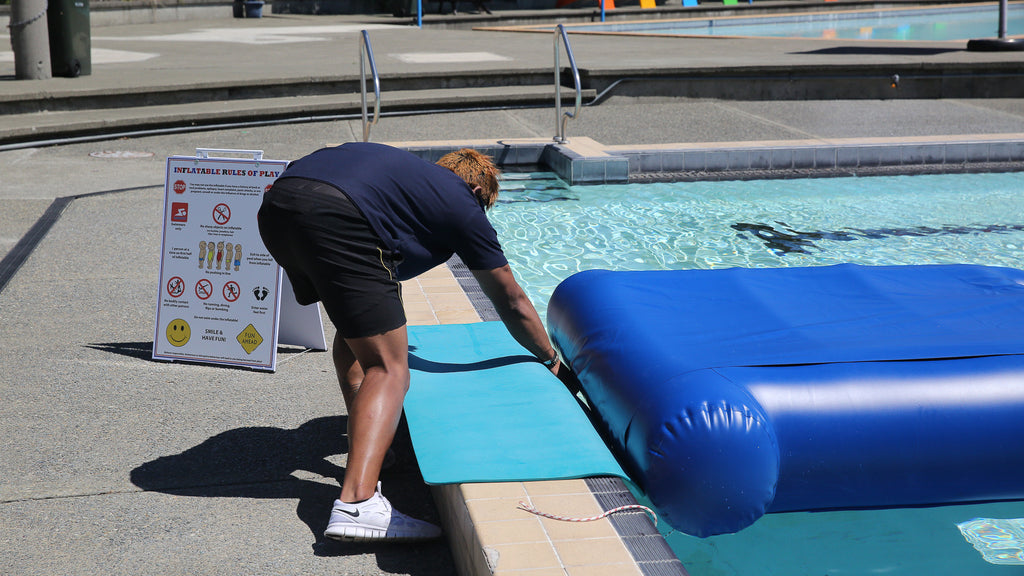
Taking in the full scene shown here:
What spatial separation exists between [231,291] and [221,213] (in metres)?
0.38

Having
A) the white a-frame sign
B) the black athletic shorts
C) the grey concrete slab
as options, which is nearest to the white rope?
the grey concrete slab

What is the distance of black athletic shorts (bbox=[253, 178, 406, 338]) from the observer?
2.98m

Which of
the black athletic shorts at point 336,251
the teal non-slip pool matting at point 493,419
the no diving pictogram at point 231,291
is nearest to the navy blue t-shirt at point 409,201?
the black athletic shorts at point 336,251

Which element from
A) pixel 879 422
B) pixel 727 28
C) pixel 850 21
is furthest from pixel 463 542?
pixel 850 21

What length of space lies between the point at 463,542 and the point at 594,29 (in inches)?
865

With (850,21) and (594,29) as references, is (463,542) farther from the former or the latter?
(850,21)

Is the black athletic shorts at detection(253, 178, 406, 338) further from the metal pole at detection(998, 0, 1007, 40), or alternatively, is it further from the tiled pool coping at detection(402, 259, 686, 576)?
the metal pole at detection(998, 0, 1007, 40)

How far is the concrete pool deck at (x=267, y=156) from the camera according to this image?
3000 mm

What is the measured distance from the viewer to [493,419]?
338 cm

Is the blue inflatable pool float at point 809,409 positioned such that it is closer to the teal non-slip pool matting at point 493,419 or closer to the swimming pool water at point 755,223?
the teal non-slip pool matting at point 493,419

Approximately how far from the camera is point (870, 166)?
9.62 metres

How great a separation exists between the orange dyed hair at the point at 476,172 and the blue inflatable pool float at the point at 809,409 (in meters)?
0.78

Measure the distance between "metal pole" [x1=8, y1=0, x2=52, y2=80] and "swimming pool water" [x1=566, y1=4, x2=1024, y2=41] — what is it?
43.2 ft

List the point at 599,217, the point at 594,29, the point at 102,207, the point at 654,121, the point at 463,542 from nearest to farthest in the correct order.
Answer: the point at 463,542 < the point at 102,207 < the point at 599,217 < the point at 654,121 < the point at 594,29
